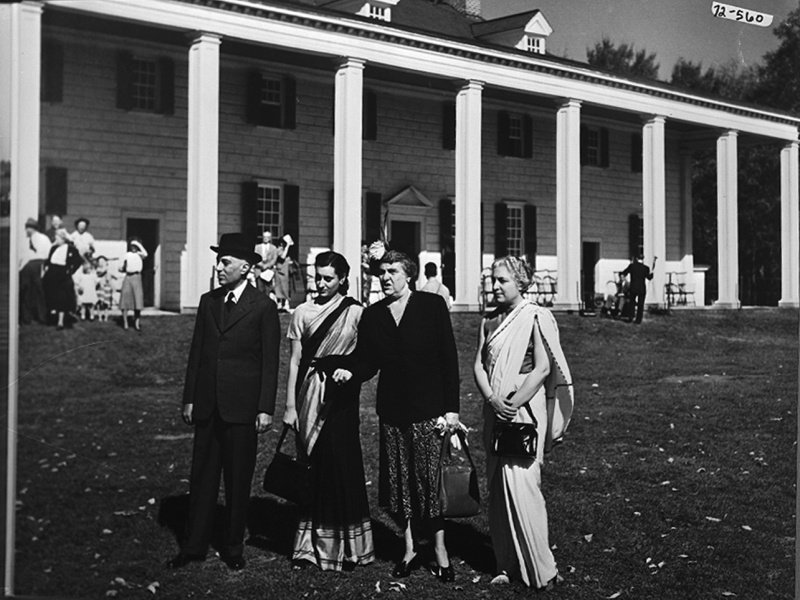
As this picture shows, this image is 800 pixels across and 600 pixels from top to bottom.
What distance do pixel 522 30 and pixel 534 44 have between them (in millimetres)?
332

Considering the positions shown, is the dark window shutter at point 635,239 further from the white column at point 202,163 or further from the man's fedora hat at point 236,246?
the white column at point 202,163

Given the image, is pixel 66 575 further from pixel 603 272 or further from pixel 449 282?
pixel 603 272

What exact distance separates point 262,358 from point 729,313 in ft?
11.9

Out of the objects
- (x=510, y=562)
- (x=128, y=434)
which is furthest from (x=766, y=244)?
(x=128, y=434)

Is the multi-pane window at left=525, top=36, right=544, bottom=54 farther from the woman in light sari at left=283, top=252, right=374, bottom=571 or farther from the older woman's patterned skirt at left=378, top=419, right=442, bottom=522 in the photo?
the older woman's patterned skirt at left=378, top=419, right=442, bottom=522

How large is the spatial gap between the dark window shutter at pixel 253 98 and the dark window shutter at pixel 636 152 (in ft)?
19.4

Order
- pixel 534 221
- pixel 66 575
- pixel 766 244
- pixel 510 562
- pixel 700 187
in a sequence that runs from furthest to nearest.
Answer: pixel 534 221 < pixel 700 187 < pixel 766 244 < pixel 66 575 < pixel 510 562

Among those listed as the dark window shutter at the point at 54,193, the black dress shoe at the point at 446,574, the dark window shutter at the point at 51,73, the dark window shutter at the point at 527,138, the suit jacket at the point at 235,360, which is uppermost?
the dark window shutter at the point at 527,138

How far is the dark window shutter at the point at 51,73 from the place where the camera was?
20.4ft

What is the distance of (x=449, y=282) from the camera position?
809cm

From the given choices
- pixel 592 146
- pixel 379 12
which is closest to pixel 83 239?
pixel 379 12

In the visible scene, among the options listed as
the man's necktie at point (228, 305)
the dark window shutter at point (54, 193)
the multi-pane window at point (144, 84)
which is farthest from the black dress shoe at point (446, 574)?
the multi-pane window at point (144, 84)

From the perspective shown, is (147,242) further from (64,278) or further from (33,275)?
(33,275)

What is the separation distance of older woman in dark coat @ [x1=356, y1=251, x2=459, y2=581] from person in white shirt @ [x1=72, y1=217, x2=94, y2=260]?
218 cm
